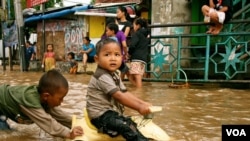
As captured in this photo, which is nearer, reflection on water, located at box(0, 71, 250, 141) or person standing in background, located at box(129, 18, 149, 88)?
reflection on water, located at box(0, 71, 250, 141)

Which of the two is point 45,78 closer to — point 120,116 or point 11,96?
point 11,96

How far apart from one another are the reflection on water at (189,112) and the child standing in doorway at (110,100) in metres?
0.56

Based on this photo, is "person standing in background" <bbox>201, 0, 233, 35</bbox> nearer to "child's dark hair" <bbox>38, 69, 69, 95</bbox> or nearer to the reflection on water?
the reflection on water

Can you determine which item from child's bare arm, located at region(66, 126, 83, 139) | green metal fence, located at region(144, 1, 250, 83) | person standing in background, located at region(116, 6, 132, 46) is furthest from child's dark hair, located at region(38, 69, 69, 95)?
person standing in background, located at region(116, 6, 132, 46)

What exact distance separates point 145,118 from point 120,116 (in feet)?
0.64

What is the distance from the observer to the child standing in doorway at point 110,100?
2.61 m

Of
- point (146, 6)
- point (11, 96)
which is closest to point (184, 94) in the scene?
point (11, 96)

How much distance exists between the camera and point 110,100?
2.80 metres

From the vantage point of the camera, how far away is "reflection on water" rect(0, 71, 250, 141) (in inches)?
124

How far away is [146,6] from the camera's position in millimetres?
10859

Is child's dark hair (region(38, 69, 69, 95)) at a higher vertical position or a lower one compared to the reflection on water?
higher

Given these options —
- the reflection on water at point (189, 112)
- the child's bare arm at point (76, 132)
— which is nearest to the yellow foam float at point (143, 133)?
the child's bare arm at point (76, 132)

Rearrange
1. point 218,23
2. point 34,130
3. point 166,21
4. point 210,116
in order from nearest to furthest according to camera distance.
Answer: point 34,130 < point 210,116 < point 218,23 < point 166,21

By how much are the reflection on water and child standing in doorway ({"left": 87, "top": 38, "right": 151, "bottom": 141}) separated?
1.82 feet
